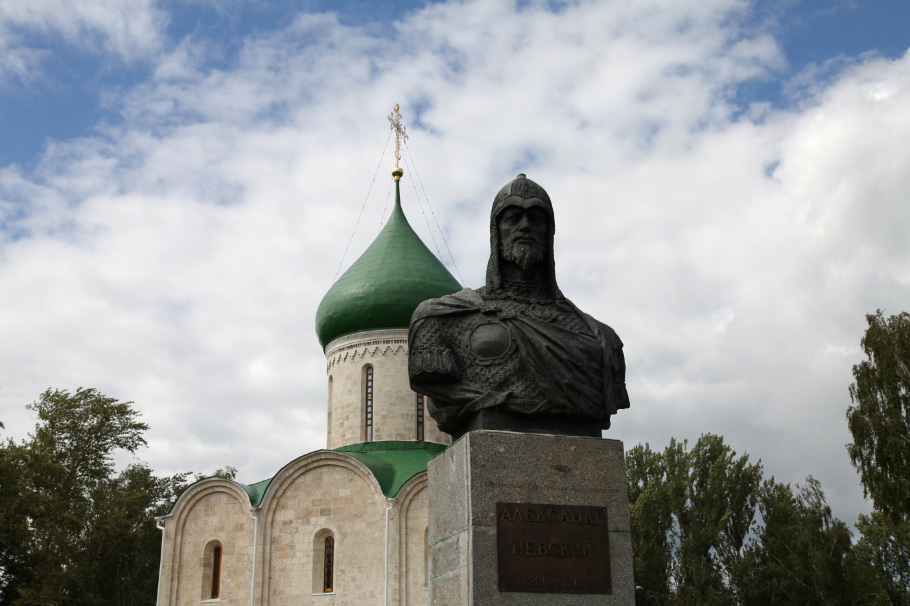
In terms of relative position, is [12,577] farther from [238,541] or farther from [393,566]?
[393,566]

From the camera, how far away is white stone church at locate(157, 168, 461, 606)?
1986 centimetres

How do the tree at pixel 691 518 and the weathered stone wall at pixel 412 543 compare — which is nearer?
the weathered stone wall at pixel 412 543

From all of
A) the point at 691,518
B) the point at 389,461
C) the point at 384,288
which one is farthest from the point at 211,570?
the point at 691,518

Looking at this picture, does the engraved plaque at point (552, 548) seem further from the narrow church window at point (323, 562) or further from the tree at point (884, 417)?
the narrow church window at point (323, 562)

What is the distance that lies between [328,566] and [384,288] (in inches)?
286

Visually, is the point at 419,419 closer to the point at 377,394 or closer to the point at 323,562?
the point at 377,394

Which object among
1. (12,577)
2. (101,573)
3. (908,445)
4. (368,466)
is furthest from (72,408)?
(908,445)

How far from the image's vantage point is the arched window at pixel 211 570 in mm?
20938

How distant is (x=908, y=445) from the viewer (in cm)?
1645

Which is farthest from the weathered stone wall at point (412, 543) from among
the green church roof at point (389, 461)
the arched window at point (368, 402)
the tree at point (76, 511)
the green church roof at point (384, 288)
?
the tree at point (76, 511)

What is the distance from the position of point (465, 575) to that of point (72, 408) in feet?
71.3

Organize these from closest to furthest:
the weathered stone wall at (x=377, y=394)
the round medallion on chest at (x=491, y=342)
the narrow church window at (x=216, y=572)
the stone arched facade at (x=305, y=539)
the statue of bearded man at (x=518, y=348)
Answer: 1. the statue of bearded man at (x=518, y=348)
2. the round medallion on chest at (x=491, y=342)
3. the stone arched facade at (x=305, y=539)
4. the narrow church window at (x=216, y=572)
5. the weathered stone wall at (x=377, y=394)

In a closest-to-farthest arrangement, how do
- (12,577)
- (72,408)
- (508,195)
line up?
(508,195) → (12,577) → (72,408)

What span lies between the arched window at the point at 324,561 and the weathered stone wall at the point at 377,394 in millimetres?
3274
